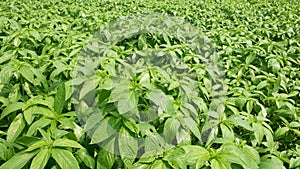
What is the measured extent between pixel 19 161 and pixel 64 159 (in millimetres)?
143

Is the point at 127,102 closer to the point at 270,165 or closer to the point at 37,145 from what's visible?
the point at 37,145

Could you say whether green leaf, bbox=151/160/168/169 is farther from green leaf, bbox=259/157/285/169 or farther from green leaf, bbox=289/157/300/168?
green leaf, bbox=289/157/300/168

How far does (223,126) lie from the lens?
1.46 m

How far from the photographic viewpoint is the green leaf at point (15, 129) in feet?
4.06

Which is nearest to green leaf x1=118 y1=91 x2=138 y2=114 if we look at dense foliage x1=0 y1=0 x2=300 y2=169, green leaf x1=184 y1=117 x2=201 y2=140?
dense foliage x1=0 y1=0 x2=300 y2=169

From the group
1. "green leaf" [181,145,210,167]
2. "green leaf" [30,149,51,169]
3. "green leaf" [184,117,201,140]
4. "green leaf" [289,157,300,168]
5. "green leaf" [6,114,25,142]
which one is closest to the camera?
"green leaf" [30,149,51,169]

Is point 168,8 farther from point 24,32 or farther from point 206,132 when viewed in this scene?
point 206,132

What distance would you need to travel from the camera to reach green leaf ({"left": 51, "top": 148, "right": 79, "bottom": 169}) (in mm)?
1058

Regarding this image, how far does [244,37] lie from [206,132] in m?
1.90

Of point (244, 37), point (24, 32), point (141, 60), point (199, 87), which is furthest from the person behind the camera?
point (244, 37)

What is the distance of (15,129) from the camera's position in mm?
1266

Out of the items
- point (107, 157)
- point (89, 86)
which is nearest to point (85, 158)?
point (107, 157)

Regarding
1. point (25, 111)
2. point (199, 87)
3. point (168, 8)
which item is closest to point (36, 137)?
point (25, 111)

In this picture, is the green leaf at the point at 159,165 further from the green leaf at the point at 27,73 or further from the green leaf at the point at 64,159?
the green leaf at the point at 27,73
